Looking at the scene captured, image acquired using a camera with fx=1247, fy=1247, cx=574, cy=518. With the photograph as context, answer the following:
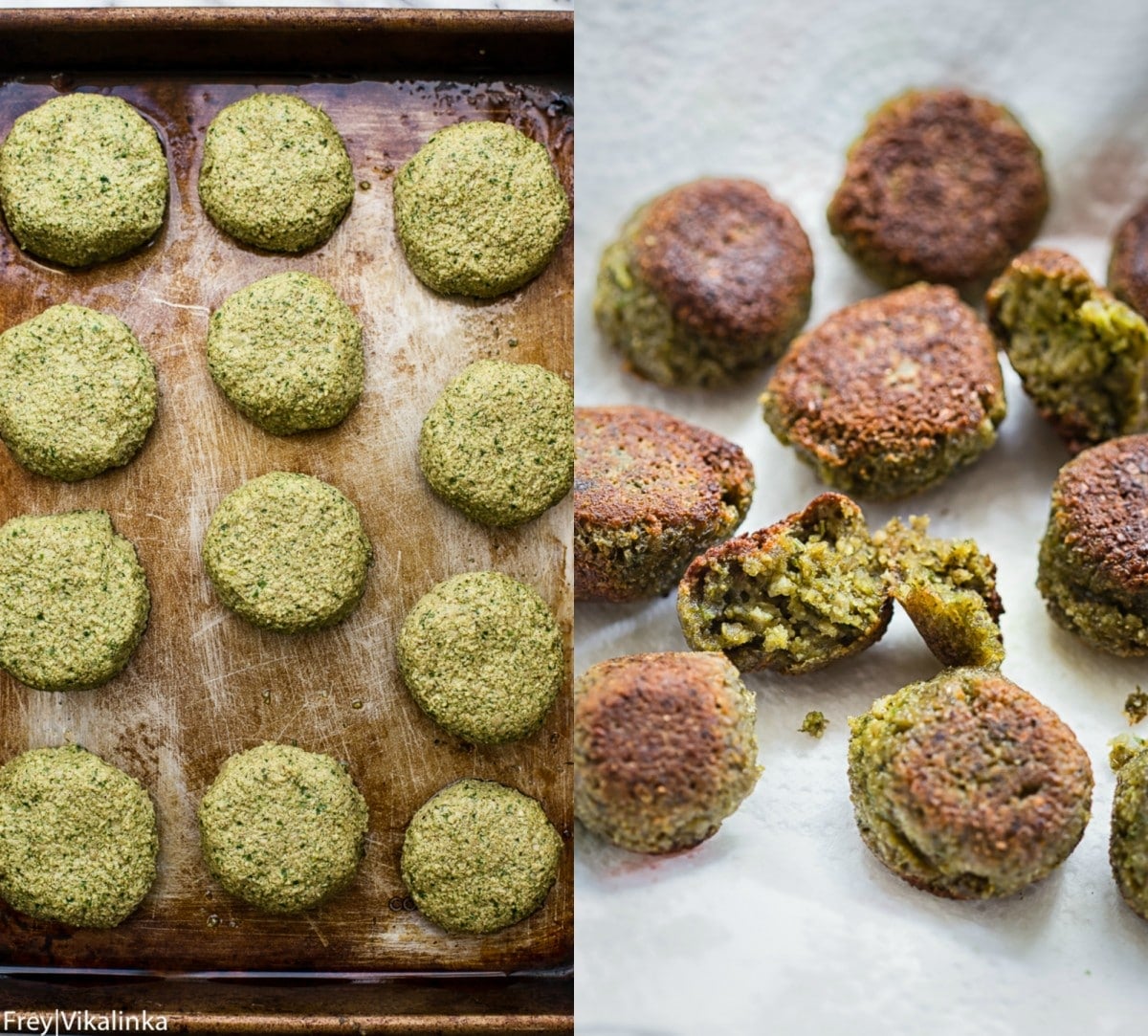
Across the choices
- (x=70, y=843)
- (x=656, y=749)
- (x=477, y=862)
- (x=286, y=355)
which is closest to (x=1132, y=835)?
(x=656, y=749)

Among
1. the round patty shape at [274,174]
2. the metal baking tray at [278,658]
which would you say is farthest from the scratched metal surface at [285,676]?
the round patty shape at [274,174]

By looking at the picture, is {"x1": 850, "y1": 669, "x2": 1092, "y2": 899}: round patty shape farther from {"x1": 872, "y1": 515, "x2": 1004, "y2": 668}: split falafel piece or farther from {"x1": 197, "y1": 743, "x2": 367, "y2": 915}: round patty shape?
{"x1": 197, "y1": 743, "x2": 367, "y2": 915}: round patty shape

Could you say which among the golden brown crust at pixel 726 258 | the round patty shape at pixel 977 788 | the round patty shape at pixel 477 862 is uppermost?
the golden brown crust at pixel 726 258

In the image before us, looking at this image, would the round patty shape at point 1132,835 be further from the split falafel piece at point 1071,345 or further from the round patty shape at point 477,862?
the round patty shape at point 477,862

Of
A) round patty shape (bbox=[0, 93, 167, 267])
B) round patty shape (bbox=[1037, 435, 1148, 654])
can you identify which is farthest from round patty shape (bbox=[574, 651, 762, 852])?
round patty shape (bbox=[0, 93, 167, 267])

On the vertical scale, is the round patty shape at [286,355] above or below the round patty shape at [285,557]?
above

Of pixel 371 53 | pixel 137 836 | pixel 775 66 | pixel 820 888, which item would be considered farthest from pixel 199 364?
pixel 820 888
